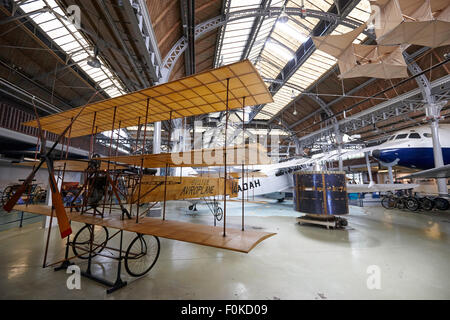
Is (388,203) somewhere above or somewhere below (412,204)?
below

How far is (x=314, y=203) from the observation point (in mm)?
7742

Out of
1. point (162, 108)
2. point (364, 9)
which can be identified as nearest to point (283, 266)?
point (162, 108)

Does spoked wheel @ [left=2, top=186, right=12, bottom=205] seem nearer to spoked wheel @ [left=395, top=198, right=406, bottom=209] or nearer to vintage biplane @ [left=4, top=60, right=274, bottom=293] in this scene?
vintage biplane @ [left=4, top=60, right=274, bottom=293]

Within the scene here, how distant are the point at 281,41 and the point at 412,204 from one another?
625 inches

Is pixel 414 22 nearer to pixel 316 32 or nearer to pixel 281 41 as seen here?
pixel 316 32

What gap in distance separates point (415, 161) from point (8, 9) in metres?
21.8

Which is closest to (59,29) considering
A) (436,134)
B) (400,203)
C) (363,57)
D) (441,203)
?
(363,57)

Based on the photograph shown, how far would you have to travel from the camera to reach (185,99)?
395 centimetres

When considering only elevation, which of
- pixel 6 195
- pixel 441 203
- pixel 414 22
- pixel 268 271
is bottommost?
pixel 268 271

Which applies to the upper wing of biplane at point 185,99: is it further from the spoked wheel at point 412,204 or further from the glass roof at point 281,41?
the spoked wheel at point 412,204

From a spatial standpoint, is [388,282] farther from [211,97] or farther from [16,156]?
[16,156]

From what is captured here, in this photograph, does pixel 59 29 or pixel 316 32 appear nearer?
pixel 59 29

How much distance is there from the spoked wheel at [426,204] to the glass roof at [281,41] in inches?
471
